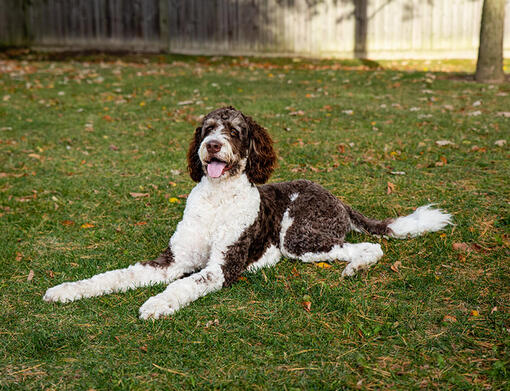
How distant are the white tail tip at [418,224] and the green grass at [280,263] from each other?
A: 0.37ft

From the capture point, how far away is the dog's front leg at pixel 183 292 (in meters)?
3.73

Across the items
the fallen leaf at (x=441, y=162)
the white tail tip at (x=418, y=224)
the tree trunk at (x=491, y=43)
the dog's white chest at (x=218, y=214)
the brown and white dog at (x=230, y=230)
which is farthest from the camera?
the tree trunk at (x=491, y=43)

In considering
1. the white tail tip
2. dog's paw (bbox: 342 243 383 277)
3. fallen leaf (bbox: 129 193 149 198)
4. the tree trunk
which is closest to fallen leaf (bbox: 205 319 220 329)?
dog's paw (bbox: 342 243 383 277)

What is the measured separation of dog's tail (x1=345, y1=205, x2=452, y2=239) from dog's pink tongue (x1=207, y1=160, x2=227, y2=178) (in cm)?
152

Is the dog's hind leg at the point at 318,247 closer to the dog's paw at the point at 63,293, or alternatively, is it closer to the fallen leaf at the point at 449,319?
the fallen leaf at the point at 449,319

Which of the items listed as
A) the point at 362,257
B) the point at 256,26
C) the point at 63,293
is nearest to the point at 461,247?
the point at 362,257

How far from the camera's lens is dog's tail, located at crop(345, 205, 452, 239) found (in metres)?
5.00

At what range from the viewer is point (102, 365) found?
10.5 ft

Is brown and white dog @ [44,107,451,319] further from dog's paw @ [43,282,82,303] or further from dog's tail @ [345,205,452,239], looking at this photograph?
dog's tail @ [345,205,452,239]

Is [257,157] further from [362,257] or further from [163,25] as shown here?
[163,25]

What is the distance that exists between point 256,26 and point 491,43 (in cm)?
784

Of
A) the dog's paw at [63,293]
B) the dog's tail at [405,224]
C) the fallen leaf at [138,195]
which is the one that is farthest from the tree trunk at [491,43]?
the dog's paw at [63,293]

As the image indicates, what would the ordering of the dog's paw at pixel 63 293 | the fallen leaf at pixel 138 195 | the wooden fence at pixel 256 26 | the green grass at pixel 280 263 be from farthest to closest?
1. the wooden fence at pixel 256 26
2. the fallen leaf at pixel 138 195
3. the dog's paw at pixel 63 293
4. the green grass at pixel 280 263

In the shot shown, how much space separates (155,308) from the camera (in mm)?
3730
